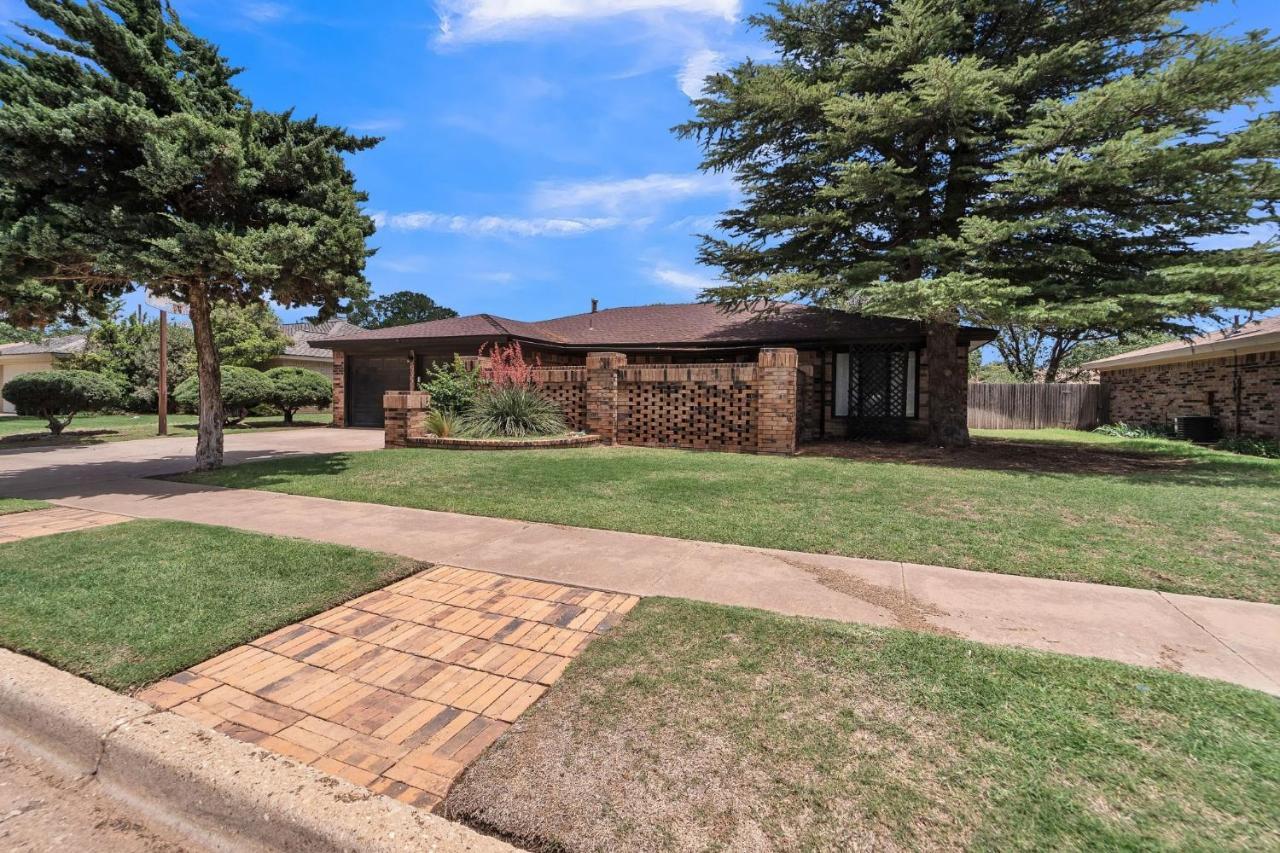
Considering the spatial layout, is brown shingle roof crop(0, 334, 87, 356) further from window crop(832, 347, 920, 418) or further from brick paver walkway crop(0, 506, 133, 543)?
window crop(832, 347, 920, 418)

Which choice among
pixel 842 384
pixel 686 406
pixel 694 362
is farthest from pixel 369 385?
pixel 842 384

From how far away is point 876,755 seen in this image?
6.93ft

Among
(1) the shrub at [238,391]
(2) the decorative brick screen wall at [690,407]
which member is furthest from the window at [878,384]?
(1) the shrub at [238,391]

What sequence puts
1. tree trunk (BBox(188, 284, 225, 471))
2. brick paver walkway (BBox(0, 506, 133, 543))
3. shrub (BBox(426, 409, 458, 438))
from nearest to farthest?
brick paver walkway (BBox(0, 506, 133, 543))
tree trunk (BBox(188, 284, 225, 471))
shrub (BBox(426, 409, 458, 438))

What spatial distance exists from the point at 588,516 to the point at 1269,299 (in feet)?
36.5

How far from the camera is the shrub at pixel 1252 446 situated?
12264 millimetres

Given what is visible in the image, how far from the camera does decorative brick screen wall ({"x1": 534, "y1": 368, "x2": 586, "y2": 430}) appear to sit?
483 inches

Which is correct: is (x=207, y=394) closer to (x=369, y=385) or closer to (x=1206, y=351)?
(x=369, y=385)

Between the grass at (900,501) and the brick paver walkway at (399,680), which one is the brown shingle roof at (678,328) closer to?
the grass at (900,501)

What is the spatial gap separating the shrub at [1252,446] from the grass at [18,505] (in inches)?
784

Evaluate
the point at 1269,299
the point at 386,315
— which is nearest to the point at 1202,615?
the point at 1269,299

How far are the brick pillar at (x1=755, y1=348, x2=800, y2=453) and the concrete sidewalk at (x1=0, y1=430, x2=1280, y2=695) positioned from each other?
597 cm

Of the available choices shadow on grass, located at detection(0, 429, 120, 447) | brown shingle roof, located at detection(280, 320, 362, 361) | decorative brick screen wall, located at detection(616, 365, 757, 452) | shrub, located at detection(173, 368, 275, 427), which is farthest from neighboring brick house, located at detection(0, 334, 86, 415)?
decorative brick screen wall, located at detection(616, 365, 757, 452)

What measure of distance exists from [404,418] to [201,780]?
931 centimetres
